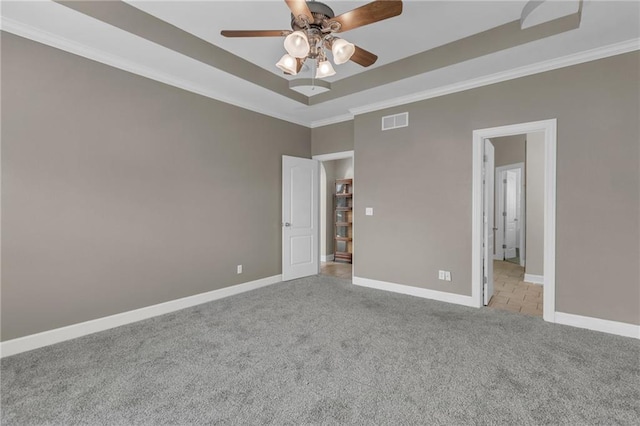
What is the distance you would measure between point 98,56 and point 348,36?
2580 mm

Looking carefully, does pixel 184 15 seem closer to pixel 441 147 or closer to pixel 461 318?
pixel 441 147

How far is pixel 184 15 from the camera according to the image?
9.02 feet

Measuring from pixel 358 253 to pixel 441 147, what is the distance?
2.03 metres

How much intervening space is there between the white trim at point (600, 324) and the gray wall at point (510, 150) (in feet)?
14.7

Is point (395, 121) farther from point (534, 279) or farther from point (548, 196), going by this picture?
point (534, 279)

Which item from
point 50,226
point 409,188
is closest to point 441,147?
point 409,188

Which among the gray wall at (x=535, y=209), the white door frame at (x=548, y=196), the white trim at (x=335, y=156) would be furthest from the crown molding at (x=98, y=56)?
the gray wall at (x=535, y=209)

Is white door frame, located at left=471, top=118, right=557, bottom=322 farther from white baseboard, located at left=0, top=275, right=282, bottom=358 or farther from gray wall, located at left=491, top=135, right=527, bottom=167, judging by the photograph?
white baseboard, located at left=0, top=275, right=282, bottom=358

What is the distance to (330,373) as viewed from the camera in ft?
7.27

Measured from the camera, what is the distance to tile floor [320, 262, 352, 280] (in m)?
5.70

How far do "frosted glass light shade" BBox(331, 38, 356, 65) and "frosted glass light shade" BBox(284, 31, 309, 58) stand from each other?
28 cm

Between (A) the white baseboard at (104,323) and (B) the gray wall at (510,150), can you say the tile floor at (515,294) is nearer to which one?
(B) the gray wall at (510,150)

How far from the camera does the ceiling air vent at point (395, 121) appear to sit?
4.26 meters

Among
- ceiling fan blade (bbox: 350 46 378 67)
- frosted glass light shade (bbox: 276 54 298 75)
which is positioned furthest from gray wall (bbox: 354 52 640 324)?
frosted glass light shade (bbox: 276 54 298 75)
